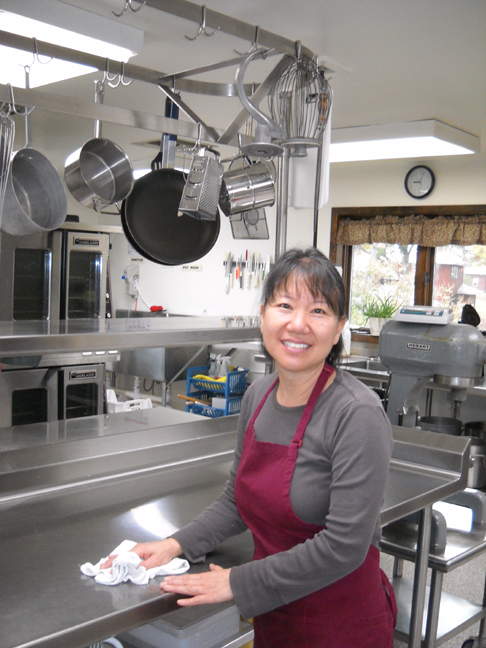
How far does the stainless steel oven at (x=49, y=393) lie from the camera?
379cm

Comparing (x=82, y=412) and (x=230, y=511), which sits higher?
(x=230, y=511)

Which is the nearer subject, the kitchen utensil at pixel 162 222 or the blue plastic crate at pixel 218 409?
the kitchen utensil at pixel 162 222

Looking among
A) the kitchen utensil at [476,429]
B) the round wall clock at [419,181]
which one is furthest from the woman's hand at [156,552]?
the round wall clock at [419,181]

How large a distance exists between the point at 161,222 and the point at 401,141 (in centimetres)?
281

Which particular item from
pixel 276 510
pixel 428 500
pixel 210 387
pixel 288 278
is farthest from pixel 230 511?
pixel 210 387

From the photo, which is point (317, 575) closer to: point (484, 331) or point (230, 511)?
point (230, 511)

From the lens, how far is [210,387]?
6074 millimetres

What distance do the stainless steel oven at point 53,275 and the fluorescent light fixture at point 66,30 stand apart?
1.27m

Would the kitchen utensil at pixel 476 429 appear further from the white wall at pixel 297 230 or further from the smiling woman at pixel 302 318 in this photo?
the smiling woman at pixel 302 318

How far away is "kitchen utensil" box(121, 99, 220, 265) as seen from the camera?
6.81ft

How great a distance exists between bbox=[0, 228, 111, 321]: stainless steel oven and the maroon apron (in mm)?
3086

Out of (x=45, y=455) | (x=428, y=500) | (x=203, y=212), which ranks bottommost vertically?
(x=428, y=500)

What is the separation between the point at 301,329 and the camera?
1.29m

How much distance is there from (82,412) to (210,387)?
1953 millimetres
